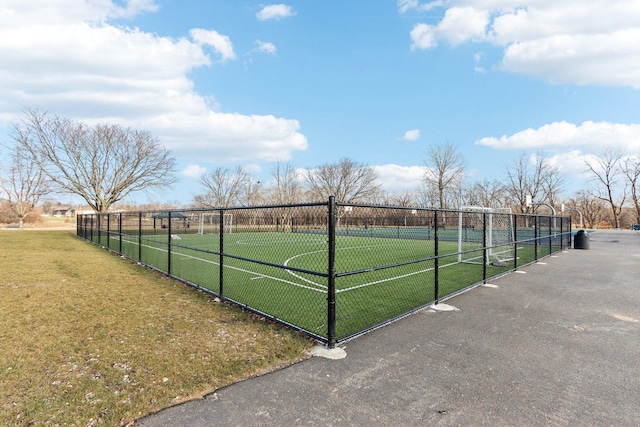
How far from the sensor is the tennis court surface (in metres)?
2.40

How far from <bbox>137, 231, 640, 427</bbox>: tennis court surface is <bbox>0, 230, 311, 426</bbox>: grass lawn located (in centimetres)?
35

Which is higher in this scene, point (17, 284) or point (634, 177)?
point (634, 177)

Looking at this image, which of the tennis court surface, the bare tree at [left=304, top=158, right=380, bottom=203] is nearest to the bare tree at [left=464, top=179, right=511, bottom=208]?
the bare tree at [left=304, top=158, right=380, bottom=203]

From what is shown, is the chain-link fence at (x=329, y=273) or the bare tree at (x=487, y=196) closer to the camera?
the chain-link fence at (x=329, y=273)

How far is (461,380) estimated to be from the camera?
9.61 feet

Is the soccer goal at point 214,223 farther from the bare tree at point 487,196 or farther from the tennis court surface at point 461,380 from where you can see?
the bare tree at point 487,196

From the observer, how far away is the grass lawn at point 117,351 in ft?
8.21

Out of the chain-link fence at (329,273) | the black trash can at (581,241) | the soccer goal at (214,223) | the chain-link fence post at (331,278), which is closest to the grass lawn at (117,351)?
the chain-link fence post at (331,278)

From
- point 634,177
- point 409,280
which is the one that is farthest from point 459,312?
point 634,177

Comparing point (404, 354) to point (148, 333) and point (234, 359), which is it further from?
point (148, 333)

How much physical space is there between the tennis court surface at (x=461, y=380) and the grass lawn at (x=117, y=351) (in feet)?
1.14

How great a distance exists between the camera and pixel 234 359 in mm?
3275

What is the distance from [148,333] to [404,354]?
3019 millimetres

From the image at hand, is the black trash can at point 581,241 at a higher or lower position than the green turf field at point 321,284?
higher
